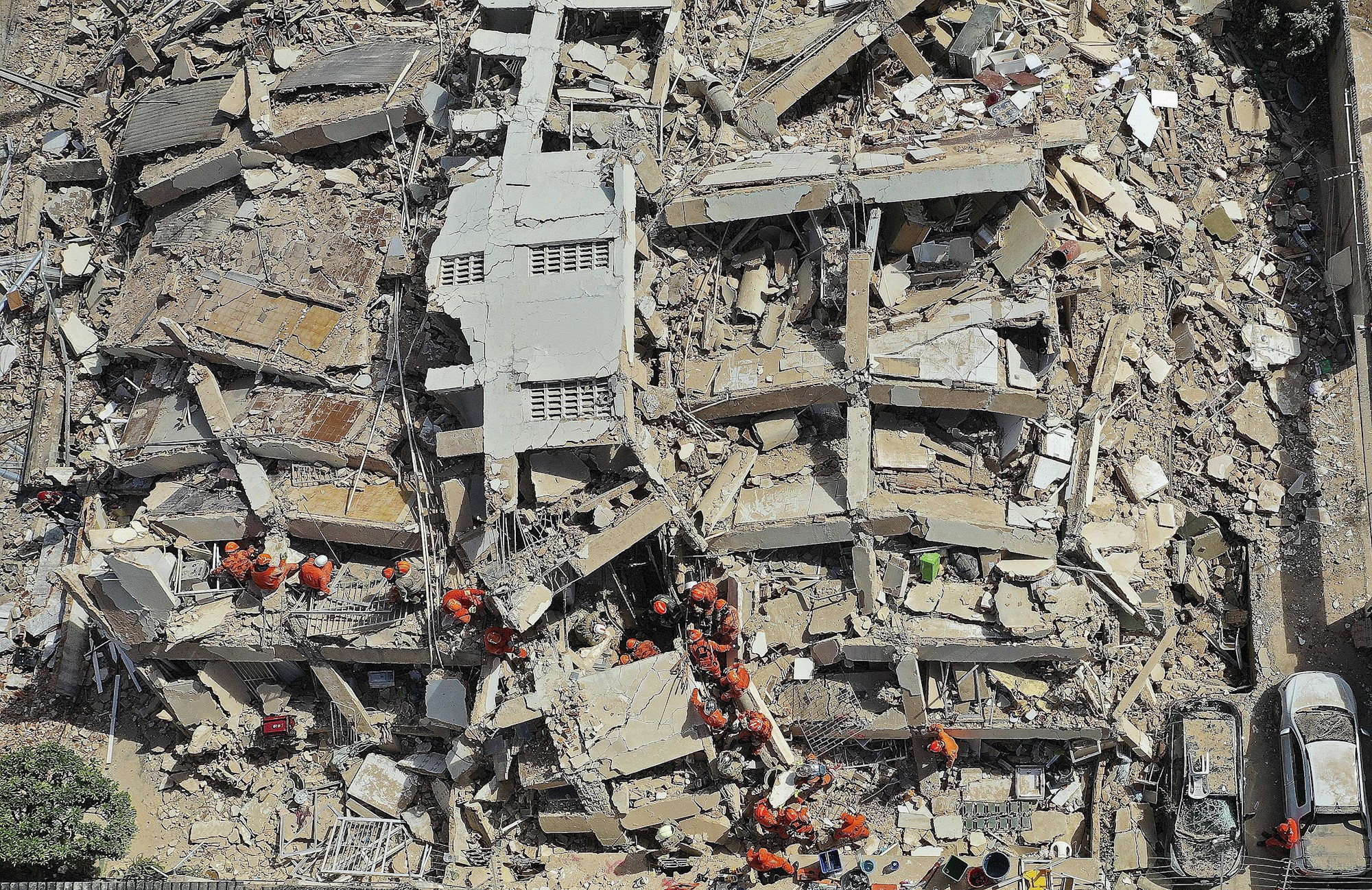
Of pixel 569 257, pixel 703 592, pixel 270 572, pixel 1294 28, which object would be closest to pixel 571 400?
pixel 569 257

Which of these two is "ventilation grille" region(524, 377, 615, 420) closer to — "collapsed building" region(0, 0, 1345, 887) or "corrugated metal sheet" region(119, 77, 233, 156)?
"collapsed building" region(0, 0, 1345, 887)

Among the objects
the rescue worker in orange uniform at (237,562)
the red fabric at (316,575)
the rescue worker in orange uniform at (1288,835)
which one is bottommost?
the rescue worker in orange uniform at (1288,835)

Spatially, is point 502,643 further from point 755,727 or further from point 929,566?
point 929,566

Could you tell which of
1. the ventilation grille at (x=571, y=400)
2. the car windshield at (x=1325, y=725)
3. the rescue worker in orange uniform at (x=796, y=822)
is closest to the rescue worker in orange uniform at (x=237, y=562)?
the ventilation grille at (x=571, y=400)

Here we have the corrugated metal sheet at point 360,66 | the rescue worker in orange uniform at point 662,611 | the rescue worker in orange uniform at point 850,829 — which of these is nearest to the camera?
the rescue worker in orange uniform at point 850,829

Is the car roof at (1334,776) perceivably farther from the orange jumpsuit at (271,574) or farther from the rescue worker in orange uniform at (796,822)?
the orange jumpsuit at (271,574)

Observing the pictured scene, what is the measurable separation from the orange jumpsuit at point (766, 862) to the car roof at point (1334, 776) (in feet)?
22.9

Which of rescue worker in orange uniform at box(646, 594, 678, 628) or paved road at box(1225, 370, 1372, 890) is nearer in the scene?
rescue worker in orange uniform at box(646, 594, 678, 628)

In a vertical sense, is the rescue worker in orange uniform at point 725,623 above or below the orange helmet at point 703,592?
below

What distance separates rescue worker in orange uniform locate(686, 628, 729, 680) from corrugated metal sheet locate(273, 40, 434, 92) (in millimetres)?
9471

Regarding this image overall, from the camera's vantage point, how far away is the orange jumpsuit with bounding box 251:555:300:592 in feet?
64.2

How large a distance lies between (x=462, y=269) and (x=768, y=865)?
8.91m

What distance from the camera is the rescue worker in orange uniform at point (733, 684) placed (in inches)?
756

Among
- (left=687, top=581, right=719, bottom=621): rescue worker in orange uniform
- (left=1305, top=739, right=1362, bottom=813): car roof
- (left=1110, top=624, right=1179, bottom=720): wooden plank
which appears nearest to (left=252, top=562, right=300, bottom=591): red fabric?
(left=687, top=581, right=719, bottom=621): rescue worker in orange uniform
